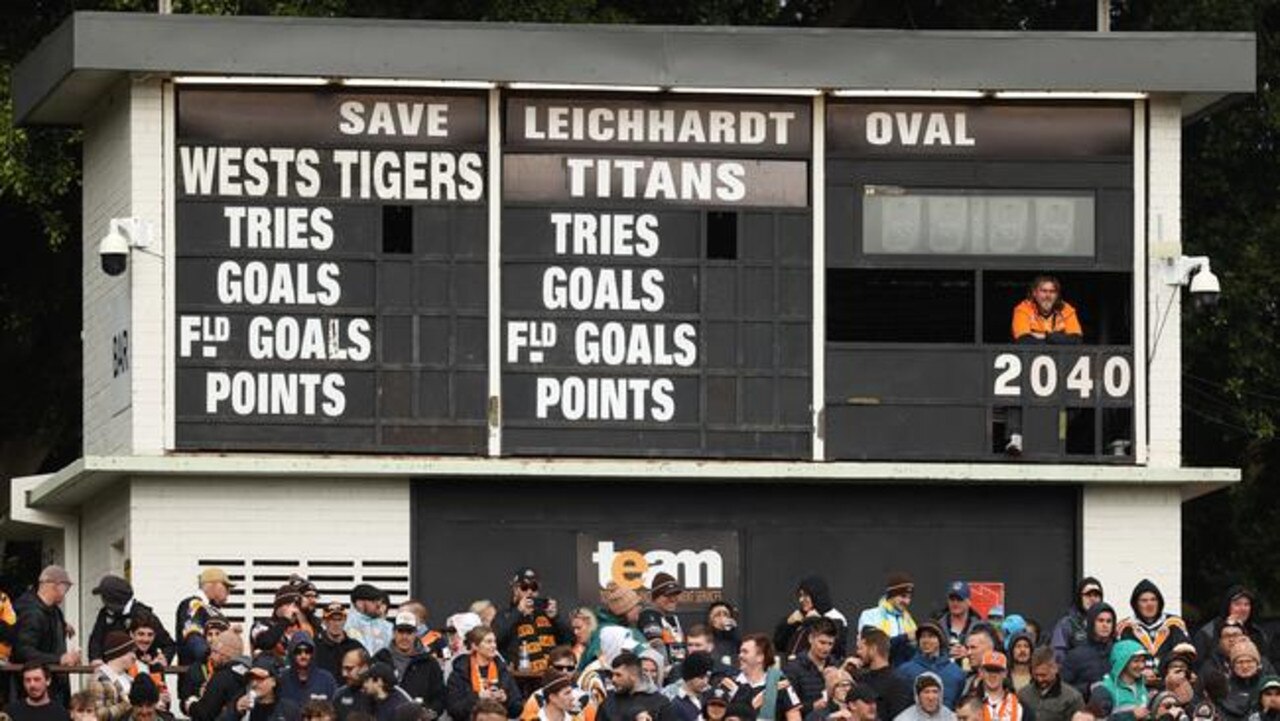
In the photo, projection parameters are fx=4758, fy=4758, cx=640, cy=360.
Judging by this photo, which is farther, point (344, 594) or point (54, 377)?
point (54, 377)

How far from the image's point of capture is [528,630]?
34688mm

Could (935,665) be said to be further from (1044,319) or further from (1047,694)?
(1044,319)

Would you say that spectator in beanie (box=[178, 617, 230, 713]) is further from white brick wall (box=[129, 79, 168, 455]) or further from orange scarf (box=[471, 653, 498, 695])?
white brick wall (box=[129, 79, 168, 455])

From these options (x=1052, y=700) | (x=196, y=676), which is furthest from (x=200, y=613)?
(x=1052, y=700)

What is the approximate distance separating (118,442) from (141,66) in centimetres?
305

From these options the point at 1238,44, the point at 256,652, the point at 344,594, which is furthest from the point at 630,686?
the point at 1238,44

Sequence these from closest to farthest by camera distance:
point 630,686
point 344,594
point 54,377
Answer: point 630,686 < point 344,594 < point 54,377

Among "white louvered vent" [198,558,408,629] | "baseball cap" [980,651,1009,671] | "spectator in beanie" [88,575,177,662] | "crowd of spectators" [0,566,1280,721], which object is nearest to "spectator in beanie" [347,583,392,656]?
"crowd of spectators" [0,566,1280,721]

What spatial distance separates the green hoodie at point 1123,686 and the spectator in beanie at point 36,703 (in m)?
7.32

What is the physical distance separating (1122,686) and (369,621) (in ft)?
17.9

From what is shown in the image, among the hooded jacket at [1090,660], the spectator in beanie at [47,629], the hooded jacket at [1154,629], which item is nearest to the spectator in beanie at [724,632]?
the hooded jacket at [1090,660]

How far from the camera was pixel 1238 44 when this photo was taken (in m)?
38.2

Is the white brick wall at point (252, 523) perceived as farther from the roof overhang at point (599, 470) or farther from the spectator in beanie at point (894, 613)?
the spectator in beanie at point (894, 613)

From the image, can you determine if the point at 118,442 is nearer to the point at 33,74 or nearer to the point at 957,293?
the point at 33,74
